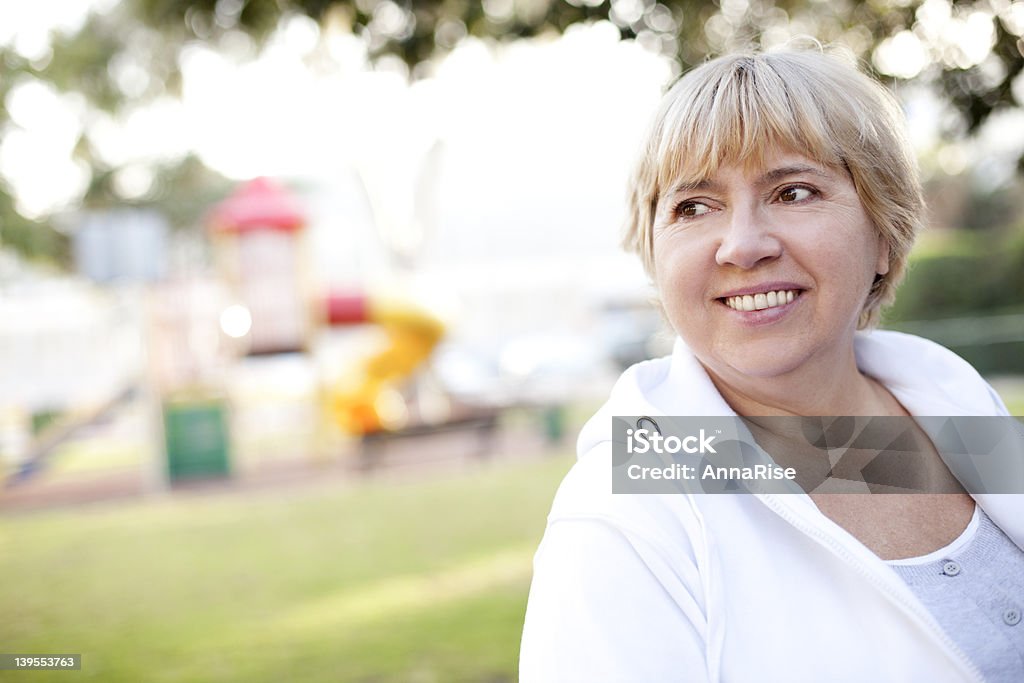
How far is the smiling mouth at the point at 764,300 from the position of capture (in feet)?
4.83

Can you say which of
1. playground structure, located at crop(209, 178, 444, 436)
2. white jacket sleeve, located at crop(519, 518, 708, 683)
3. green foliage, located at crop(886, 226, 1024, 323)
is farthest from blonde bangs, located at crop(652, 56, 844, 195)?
green foliage, located at crop(886, 226, 1024, 323)

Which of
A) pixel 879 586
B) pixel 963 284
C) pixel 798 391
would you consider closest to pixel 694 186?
pixel 798 391

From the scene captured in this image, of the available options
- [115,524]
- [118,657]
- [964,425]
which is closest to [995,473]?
[964,425]

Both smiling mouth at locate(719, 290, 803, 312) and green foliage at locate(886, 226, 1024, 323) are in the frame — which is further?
green foliage at locate(886, 226, 1024, 323)

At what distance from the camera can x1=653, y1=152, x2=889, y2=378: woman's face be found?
1.47 meters

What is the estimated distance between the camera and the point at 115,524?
30.2ft

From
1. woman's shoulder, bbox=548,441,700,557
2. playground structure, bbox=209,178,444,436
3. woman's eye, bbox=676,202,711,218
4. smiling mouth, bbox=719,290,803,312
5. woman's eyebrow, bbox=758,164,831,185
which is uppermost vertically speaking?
woman's eyebrow, bbox=758,164,831,185

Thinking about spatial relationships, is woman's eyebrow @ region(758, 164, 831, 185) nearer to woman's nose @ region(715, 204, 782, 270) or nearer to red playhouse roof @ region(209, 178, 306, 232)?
woman's nose @ region(715, 204, 782, 270)

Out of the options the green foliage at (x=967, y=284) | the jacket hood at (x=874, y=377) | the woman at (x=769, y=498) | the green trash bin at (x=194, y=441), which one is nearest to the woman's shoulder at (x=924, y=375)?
the jacket hood at (x=874, y=377)

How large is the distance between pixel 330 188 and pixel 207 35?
3027 cm

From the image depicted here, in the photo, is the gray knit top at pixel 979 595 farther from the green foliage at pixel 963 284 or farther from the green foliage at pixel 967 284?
the green foliage at pixel 963 284

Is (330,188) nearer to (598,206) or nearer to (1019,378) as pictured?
(598,206)

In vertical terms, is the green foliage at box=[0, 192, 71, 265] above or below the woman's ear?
below

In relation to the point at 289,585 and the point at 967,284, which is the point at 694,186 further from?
the point at 967,284
